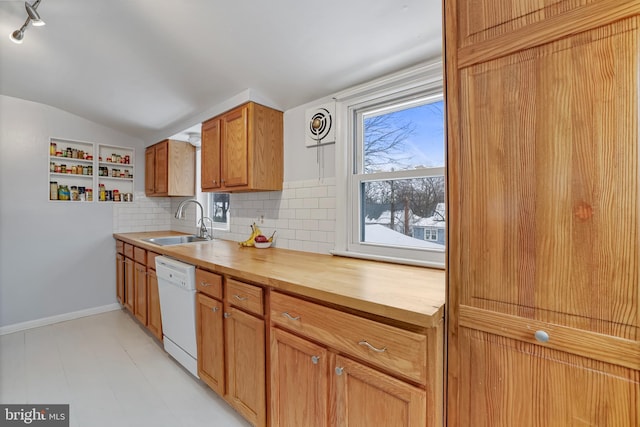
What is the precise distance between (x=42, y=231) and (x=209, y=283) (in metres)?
2.64

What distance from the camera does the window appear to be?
63.8 inches

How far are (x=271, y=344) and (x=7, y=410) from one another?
1.84 metres

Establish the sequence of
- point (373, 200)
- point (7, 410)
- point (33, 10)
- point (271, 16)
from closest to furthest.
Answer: point (271, 16)
point (33, 10)
point (7, 410)
point (373, 200)

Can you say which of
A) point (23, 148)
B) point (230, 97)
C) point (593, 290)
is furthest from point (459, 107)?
point (23, 148)

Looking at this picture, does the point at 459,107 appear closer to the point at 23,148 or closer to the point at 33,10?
the point at 33,10

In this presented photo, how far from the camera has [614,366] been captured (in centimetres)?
71

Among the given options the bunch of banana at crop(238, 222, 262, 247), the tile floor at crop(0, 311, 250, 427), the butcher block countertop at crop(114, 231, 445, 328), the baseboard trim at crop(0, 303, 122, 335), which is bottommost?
the tile floor at crop(0, 311, 250, 427)

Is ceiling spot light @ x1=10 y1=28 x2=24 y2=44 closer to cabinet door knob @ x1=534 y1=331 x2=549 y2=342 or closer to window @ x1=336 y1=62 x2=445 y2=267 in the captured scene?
window @ x1=336 y1=62 x2=445 y2=267

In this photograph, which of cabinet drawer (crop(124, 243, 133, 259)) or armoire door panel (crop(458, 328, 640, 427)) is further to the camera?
cabinet drawer (crop(124, 243, 133, 259))

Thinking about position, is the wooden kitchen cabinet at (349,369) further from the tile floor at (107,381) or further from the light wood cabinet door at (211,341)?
the tile floor at (107,381)

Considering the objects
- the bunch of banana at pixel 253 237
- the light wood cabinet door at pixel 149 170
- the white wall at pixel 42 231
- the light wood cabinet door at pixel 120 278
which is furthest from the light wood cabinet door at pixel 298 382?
the white wall at pixel 42 231

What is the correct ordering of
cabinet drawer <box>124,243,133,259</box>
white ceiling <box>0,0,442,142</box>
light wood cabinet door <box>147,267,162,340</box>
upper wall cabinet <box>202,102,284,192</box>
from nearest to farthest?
1. white ceiling <box>0,0,442,142</box>
2. upper wall cabinet <box>202,102,284,192</box>
3. light wood cabinet door <box>147,267,162,340</box>
4. cabinet drawer <box>124,243,133,259</box>

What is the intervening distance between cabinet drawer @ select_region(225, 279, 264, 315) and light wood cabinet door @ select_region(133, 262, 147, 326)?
1524mm

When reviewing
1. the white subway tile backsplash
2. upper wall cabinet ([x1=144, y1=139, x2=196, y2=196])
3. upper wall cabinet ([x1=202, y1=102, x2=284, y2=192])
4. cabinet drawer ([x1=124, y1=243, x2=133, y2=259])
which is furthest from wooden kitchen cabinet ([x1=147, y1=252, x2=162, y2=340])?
upper wall cabinet ([x1=144, y1=139, x2=196, y2=196])
